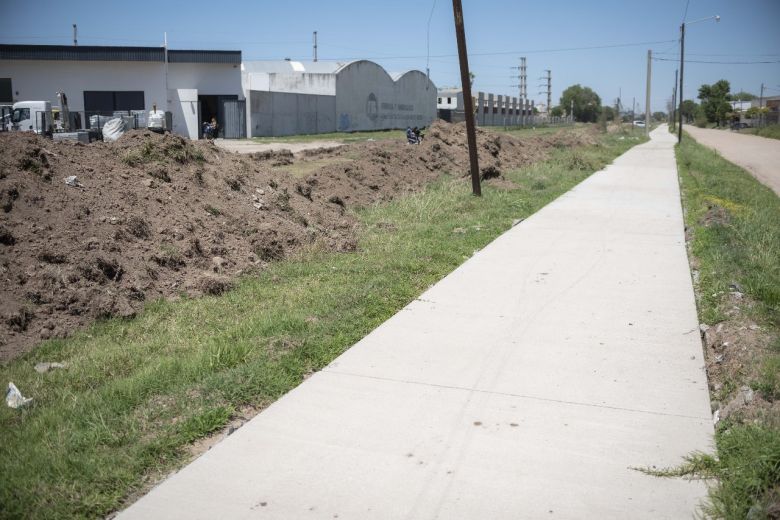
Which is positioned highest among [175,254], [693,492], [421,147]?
[421,147]

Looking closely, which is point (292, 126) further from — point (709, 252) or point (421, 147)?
point (709, 252)

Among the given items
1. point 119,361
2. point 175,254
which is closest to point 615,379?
point 119,361

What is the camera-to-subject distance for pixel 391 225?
12500 mm

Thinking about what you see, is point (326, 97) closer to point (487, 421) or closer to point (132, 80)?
point (132, 80)


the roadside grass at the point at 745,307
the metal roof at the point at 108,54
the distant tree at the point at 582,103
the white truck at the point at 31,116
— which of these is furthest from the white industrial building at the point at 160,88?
the distant tree at the point at 582,103

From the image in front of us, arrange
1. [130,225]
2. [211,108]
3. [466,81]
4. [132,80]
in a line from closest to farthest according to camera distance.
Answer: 1. [130,225]
2. [466,81]
3. [132,80]
4. [211,108]

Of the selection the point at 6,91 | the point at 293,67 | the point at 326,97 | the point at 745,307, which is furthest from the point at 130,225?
the point at 293,67

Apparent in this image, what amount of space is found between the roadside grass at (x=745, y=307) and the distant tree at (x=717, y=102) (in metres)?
133

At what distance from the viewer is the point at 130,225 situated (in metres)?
8.28

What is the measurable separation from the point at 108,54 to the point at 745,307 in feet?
146

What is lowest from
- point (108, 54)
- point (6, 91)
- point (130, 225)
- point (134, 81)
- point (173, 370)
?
point (173, 370)

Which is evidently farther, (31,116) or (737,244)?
(31,116)

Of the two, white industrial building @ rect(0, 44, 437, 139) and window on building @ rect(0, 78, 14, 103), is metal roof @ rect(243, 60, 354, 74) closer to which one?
white industrial building @ rect(0, 44, 437, 139)

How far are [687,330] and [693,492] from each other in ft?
10.1
